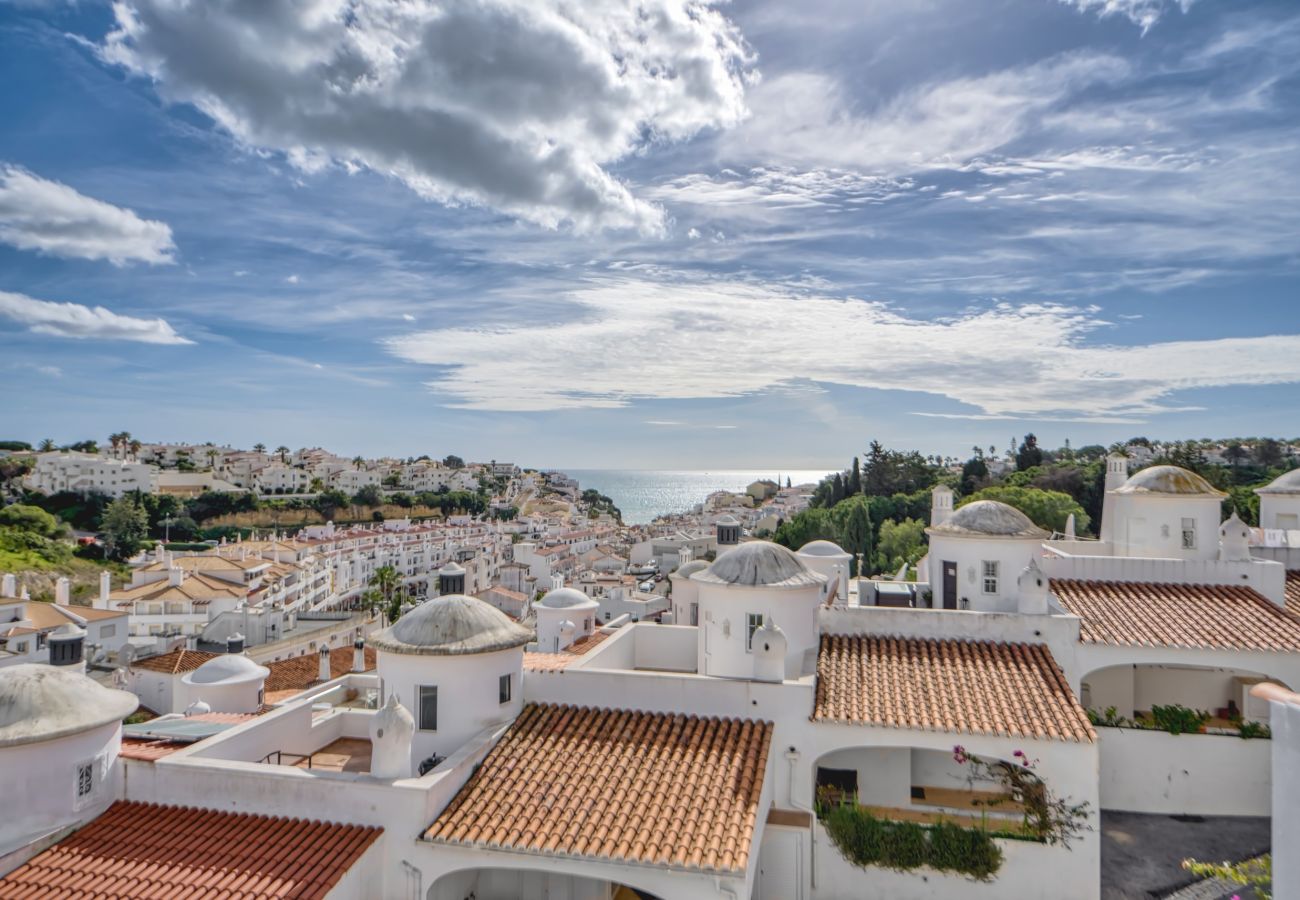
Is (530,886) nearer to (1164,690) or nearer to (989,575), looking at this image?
(989,575)

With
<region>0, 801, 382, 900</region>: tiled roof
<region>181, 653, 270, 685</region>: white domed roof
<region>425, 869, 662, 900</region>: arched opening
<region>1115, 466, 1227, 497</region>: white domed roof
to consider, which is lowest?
<region>425, 869, 662, 900</region>: arched opening

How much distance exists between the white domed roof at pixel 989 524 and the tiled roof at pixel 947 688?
12.6 ft

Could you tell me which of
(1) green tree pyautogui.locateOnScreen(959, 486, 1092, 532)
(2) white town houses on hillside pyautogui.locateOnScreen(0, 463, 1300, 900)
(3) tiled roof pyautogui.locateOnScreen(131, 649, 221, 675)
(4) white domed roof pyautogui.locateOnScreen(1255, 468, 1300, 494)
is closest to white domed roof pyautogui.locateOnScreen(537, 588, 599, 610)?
(2) white town houses on hillside pyautogui.locateOnScreen(0, 463, 1300, 900)

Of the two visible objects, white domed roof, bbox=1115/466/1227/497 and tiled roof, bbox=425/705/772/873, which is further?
white domed roof, bbox=1115/466/1227/497

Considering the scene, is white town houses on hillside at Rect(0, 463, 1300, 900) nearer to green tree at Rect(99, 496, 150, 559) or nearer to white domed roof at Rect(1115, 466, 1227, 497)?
white domed roof at Rect(1115, 466, 1227, 497)

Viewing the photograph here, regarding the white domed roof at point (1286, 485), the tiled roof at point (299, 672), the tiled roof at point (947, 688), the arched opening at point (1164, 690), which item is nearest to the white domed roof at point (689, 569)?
the tiled roof at point (947, 688)

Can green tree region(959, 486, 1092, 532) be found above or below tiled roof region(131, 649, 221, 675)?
above

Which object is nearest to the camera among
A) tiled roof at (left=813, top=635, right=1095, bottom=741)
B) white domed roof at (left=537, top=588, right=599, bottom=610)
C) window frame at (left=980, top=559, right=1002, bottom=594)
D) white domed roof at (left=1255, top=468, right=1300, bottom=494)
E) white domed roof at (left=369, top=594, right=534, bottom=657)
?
white domed roof at (left=369, top=594, right=534, bottom=657)

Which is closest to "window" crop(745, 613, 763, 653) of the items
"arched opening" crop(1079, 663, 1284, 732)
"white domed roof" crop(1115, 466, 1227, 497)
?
"arched opening" crop(1079, 663, 1284, 732)

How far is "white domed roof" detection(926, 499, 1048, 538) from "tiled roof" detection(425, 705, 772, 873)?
9.04 meters

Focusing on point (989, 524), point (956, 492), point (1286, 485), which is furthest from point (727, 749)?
point (956, 492)

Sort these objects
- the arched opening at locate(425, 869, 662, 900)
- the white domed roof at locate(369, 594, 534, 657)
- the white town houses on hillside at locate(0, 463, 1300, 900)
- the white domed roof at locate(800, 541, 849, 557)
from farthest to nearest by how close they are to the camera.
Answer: the white domed roof at locate(800, 541, 849, 557)
the white domed roof at locate(369, 594, 534, 657)
the arched opening at locate(425, 869, 662, 900)
the white town houses on hillside at locate(0, 463, 1300, 900)

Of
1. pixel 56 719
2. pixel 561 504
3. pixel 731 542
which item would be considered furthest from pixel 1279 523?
pixel 561 504

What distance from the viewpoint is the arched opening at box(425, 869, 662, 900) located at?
43.7 feet
